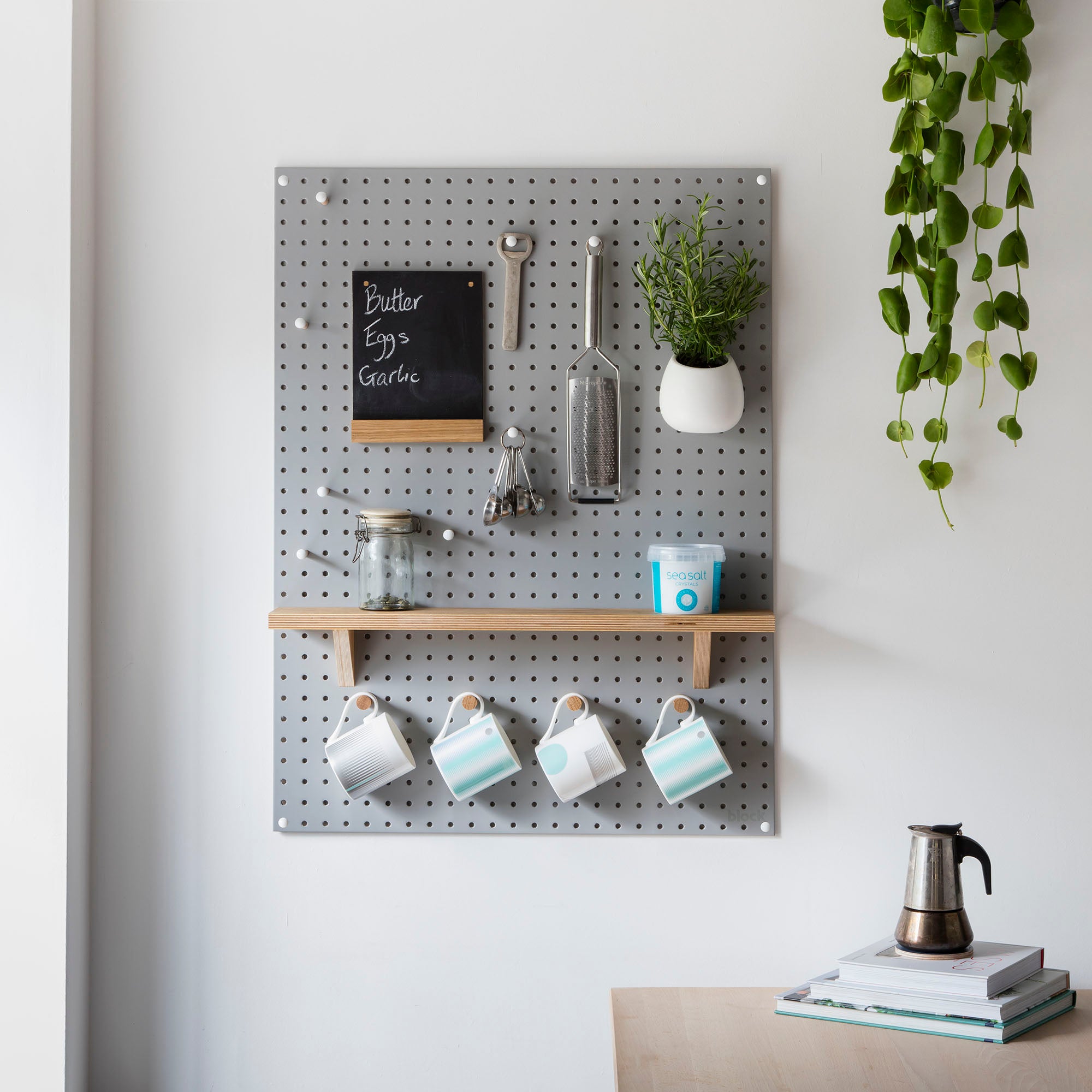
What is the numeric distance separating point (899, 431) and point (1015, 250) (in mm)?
286

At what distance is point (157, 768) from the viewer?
1405 mm

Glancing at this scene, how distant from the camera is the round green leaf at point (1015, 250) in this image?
1284 millimetres

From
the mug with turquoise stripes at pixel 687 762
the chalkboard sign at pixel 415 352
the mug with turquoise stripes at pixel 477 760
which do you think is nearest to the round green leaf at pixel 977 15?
the chalkboard sign at pixel 415 352

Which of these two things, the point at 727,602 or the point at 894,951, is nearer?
the point at 894,951

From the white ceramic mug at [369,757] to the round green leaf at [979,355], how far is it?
0.97 m

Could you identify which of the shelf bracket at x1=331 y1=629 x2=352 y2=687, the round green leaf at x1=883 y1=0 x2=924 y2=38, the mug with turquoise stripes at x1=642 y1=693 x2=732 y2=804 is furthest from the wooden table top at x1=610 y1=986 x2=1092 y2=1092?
the round green leaf at x1=883 y1=0 x2=924 y2=38

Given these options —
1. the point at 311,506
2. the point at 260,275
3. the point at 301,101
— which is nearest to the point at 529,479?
the point at 311,506

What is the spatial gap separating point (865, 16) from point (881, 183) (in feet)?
0.79

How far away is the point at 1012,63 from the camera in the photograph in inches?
49.7

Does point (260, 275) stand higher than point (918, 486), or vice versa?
point (260, 275)

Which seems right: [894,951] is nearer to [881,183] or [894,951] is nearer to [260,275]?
[881,183]

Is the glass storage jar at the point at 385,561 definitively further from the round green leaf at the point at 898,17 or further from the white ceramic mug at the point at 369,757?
the round green leaf at the point at 898,17

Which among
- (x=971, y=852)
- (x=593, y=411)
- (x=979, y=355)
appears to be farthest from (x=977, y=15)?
(x=971, y=852)

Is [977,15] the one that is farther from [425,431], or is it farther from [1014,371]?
[425,431]
